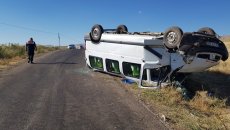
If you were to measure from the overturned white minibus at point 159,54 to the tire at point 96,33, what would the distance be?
4 cm

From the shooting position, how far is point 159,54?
12.2 metres

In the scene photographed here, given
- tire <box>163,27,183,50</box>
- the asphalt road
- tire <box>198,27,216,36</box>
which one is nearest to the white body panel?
tire <box>163,27,183,50</box>

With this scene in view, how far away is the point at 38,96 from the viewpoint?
1081cm

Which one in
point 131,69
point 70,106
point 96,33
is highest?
point 96,33

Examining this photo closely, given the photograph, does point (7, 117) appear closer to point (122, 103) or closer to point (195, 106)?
point (122, 103)

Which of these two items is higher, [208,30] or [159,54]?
[208,30]

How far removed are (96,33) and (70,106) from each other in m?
6.52

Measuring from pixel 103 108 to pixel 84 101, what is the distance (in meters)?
0.94

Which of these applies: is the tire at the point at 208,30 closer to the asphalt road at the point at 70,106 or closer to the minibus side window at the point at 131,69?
the minibus side window at the point at 131,69

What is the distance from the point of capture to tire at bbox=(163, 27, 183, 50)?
1116 centimetres

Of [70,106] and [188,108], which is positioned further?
[188,108]

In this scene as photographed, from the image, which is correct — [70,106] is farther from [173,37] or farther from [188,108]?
[173,37]

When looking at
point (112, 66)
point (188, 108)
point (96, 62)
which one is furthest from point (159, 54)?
point (96, 62)

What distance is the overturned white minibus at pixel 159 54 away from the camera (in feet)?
37.1
